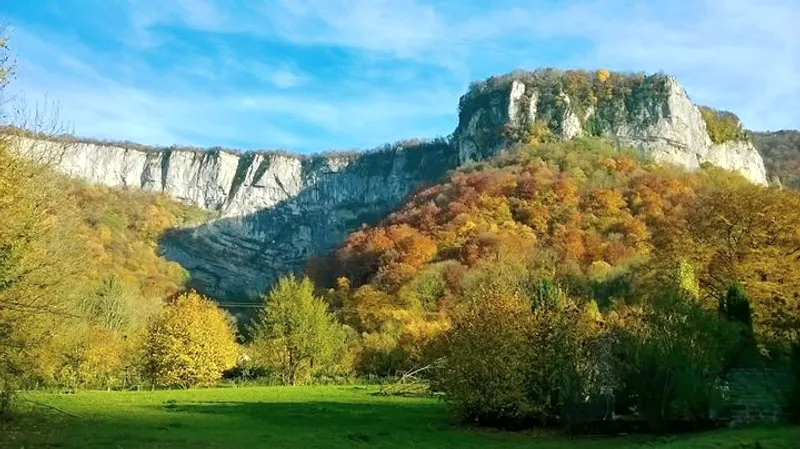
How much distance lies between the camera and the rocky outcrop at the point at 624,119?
122188 mm

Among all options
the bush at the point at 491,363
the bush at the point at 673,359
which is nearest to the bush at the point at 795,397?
the bush at the point at 673,359

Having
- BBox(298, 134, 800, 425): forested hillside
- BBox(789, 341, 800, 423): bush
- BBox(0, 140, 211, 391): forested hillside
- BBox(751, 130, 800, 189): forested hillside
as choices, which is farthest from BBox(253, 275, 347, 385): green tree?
BBox(751, 130, 800, 189): forested hillside

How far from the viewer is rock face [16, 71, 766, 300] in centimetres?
12419

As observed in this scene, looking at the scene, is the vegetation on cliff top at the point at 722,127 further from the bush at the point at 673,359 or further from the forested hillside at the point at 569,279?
the bush at the point at 673,359

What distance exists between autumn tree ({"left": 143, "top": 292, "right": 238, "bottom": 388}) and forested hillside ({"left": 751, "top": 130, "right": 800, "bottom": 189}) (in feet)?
337

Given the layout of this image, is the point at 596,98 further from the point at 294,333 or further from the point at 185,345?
the point at 185,345

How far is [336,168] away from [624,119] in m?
87.8

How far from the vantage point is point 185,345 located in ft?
150

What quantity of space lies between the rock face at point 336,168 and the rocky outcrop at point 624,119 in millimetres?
195

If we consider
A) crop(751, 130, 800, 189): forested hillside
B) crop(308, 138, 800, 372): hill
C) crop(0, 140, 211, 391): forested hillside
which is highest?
crop(751, 130, 800, 189): forested hillside

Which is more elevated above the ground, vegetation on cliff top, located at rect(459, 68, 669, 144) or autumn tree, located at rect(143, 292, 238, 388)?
vegetation on cliff top, located at rect(459, 68, 669, 144)

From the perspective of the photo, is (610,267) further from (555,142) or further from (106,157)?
(106,157)

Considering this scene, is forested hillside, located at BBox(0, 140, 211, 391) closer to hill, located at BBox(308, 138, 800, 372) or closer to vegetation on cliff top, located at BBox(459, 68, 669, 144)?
hill, located at BBox(308, 138, 800, 372)

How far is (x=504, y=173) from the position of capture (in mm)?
97000
